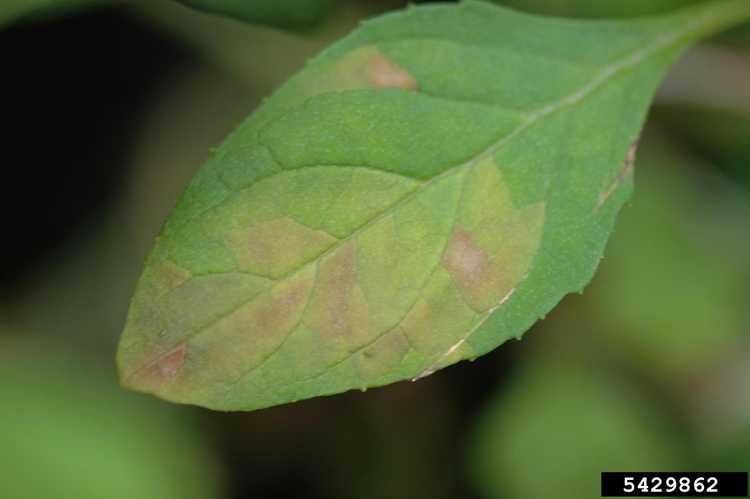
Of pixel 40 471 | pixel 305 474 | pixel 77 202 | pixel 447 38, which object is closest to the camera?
pixel 447 38

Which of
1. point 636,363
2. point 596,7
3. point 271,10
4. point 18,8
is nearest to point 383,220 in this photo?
point 271,10

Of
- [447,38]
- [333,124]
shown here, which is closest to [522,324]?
[333,124]

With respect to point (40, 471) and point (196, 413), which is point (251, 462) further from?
point (40, 471)

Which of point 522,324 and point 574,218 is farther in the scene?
point 574,218

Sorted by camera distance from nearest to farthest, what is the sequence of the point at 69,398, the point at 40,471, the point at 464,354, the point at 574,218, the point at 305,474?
the point at 464,354, the point at 574,218, the point at 40,471, the point at 69,398, the point at 305,474

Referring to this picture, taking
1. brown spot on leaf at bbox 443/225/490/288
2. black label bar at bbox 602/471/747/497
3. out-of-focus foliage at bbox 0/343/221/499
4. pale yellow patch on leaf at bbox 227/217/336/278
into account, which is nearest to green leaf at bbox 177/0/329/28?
pale yellow patch on leaf at bbox 227/217/336/278

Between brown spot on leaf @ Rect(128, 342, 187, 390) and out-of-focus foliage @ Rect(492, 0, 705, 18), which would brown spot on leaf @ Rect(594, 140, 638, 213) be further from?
out-of-focus foliage @ Rect(492, 0, 705, 18)
